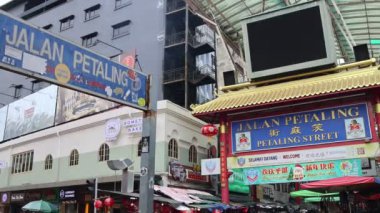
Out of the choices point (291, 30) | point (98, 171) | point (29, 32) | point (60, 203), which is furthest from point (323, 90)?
point (60, 203)

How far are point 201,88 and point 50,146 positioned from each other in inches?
472

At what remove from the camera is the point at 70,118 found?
27.6m

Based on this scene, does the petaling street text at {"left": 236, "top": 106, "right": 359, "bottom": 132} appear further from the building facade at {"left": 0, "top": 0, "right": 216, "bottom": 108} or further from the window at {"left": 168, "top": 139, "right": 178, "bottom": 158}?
the building facade at {"left": 0, "top": 0, "right": 216, "bottom": 108}

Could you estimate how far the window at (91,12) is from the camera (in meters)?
38.1

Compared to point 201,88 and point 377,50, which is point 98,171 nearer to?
point 201,88

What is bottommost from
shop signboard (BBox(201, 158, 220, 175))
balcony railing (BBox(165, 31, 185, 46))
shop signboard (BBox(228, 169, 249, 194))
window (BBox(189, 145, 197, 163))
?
shop signboard (BBox(228, 169, 249, 194))

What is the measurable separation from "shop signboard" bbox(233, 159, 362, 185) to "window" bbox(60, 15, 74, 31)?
94.1ft

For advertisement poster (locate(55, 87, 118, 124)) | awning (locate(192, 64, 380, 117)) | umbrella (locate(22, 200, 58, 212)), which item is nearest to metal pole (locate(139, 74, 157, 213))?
awning (locate(192, 64, 380, 117))

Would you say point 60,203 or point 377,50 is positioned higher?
point 377,50

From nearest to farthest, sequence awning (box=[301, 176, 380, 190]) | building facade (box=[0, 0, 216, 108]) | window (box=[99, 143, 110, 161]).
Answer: awning (box=[301, 176, 380, 190])
window (box=[99, 143, 110, 161])
building facade (box=[0, 0, 216, 108])

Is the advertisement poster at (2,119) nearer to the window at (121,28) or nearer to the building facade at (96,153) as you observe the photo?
the building facade at (96,153)

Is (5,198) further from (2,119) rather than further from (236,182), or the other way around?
(236,182)

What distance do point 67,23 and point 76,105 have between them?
16297 millimetres

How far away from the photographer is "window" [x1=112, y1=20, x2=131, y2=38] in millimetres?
34344
